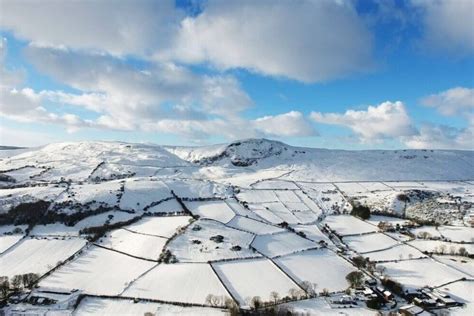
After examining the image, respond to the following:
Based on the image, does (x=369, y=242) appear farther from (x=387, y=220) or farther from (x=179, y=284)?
(x=179, y=284)

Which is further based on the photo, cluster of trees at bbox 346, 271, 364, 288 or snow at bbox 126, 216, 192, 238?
snow at bbox 126, 216, 192, 238

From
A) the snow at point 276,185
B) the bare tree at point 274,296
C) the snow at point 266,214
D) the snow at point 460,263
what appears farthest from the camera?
the snow at point 276,185

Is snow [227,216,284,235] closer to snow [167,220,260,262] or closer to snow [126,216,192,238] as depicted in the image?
snow [167,220,260,262]

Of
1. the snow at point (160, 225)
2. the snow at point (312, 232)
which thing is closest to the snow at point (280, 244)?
the snow at point (312, 232)

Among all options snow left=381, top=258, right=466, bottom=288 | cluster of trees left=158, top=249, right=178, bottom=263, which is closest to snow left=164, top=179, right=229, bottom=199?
cluster of trees left=158, top=249, right=178, bottom=263

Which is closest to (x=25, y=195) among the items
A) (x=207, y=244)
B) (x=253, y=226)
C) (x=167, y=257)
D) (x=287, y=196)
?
(x=167, y=257)

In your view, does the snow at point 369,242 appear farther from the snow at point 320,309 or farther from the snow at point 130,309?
the snow at point 130,309
